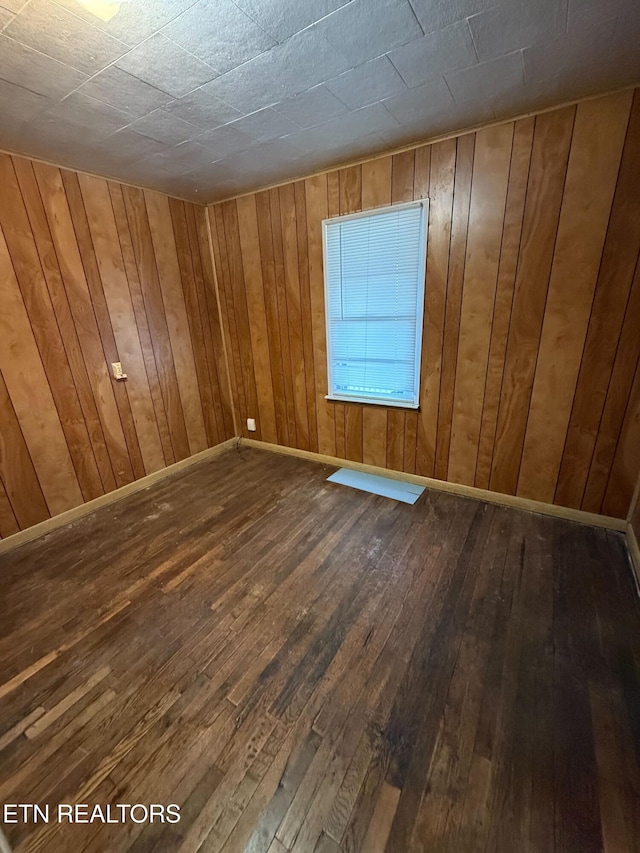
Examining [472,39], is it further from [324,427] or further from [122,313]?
[122,313]

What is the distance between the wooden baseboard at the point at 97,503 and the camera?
92.3 inches

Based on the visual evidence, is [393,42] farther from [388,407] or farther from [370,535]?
[370,535]

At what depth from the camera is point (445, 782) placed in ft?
3.52

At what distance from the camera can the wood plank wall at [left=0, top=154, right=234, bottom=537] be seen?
2238mm

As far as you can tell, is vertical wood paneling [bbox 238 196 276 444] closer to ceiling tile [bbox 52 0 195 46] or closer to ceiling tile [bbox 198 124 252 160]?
ceiling tile [bbox 198 124 252 160]

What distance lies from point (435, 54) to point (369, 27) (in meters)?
0.35

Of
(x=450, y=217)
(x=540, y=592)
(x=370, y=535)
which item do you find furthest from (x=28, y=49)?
(x=540, y=592)

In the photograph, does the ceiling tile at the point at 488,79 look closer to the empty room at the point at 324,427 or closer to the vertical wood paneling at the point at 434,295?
the empty room at the point at 324,427

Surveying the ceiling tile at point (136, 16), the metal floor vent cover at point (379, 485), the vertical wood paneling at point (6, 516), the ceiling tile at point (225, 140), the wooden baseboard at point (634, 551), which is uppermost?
the ceiling tile at point (225, 140)

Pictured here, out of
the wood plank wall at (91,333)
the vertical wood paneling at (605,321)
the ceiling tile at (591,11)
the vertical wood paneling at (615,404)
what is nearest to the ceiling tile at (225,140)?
the wood plank wall at (91,333)

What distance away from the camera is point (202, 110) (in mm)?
1752

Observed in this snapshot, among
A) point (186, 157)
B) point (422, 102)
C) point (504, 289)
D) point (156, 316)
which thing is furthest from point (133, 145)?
point (504, 289)

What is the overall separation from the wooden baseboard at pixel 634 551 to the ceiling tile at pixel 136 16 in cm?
320

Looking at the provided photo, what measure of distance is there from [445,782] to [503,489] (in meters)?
1.89
